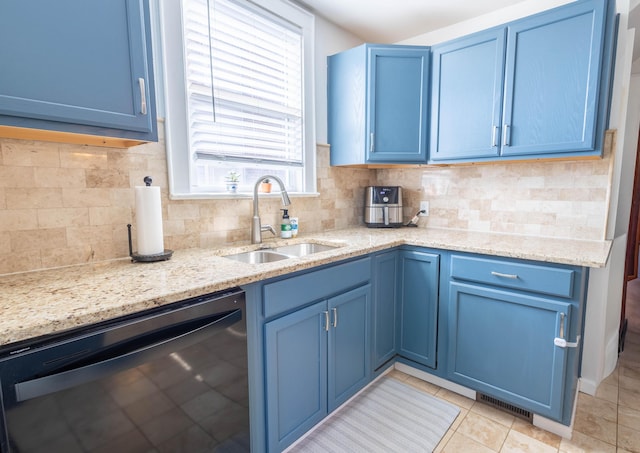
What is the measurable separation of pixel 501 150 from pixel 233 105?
1.63 metres

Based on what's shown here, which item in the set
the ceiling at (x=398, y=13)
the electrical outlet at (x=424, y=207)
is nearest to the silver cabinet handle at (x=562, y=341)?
the electrical outlet at (x=424, y=207)

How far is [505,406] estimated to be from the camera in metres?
1.80

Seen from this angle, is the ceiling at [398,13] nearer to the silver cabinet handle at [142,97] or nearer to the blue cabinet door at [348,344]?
the silver cabinet handle at [142,97]

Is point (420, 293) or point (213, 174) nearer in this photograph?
point (213, 174)

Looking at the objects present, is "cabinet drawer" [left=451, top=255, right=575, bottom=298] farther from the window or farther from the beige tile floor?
the window

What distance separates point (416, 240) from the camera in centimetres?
199

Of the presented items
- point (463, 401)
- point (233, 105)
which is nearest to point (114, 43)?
point (233, 105)

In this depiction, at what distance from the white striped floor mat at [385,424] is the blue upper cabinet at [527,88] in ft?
5.03

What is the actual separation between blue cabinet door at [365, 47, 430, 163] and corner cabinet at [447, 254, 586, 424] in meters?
0.87

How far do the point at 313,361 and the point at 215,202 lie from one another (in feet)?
3.25

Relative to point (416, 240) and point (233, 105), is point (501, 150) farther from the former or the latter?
point (233, 105)

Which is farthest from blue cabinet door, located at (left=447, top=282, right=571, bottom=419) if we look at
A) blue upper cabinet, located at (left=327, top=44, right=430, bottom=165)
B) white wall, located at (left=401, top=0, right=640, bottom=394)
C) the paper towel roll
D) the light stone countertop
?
the paper towel roll

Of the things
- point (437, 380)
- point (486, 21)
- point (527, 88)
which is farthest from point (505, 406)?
point (486, 21)

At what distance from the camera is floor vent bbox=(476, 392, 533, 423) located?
1739 mm
